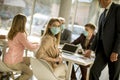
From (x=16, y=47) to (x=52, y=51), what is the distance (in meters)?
0.56

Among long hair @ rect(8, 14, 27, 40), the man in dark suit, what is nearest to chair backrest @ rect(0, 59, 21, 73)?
long hair @ rect(8, 14, 27, 40)

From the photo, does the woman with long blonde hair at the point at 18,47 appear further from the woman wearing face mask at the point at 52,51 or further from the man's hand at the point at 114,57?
the man's hand at the point at 114,57

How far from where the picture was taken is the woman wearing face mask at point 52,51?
3.09 metres

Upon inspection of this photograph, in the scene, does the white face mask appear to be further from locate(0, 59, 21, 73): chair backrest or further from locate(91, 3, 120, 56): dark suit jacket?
locate(0, 59, 21, 73): chair backrest

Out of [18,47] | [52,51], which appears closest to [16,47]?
[18,47]

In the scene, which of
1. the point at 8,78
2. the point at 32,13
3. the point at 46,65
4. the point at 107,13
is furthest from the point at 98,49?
the point at 32,13

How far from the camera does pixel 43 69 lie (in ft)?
9.34

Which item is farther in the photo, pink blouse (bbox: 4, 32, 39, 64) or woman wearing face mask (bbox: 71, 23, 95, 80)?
woman wearing face mask (bbox: 71, 23, 95, 80)

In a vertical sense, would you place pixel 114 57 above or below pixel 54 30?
below

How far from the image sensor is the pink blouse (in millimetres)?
3430

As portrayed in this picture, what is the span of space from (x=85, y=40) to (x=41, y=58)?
1724mm

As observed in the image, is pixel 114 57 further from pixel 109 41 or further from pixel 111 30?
pixel 111 30

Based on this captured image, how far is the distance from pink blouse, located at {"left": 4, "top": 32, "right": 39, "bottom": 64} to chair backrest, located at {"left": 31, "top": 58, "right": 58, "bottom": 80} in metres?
0.58

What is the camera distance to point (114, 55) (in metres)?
2.90
